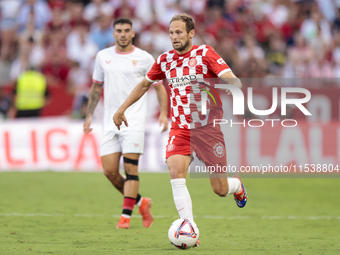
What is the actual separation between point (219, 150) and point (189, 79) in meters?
0.81

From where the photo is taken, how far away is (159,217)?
7973 mm

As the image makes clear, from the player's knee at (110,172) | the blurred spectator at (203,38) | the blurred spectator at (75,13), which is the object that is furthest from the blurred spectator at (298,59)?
the player's knee at (110,172)

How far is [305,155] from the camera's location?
41.7 ft

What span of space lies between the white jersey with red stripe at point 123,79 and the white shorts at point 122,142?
0.25ft

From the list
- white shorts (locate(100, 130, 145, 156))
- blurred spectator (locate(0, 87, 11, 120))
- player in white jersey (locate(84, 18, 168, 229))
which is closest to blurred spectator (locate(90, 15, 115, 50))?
blurred spectator (locate(0, 87, 11, 120))

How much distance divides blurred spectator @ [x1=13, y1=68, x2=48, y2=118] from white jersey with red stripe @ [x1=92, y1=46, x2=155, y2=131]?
704cm

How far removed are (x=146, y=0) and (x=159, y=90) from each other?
1050cm

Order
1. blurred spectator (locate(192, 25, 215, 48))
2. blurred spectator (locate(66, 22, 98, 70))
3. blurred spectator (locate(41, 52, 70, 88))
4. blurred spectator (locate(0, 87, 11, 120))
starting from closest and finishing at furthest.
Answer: blurred spectator (locate(0, 87, 11, 120))
blurred spectator (locate(41, 52, 70, 88))
blurred spectator (locate(66, 22, 98, 70))
blurred spectator (locate(192, 25, 215, 48))

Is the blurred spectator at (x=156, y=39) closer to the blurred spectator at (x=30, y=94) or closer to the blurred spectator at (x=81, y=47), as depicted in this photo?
the blurred spectator at (x=81, y=47)

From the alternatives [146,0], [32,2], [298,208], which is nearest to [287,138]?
[298,208]

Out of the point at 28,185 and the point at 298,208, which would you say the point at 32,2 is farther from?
the point at 298,208

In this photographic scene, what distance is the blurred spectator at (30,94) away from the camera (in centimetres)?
1402

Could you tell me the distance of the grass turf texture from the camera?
18.7ft

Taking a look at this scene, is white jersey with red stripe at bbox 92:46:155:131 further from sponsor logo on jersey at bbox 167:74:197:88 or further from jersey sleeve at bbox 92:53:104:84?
sponsor logo on jersey at bbox 167:74:197:88
